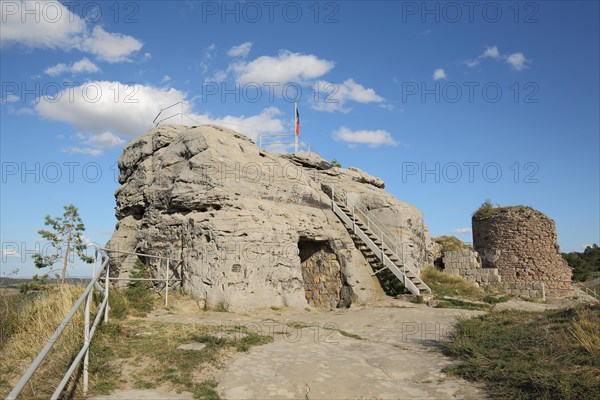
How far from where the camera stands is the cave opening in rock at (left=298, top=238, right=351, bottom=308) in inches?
628

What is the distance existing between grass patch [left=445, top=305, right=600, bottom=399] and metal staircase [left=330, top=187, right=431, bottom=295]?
7454 mm

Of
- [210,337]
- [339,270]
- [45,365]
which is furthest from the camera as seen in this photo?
[339,270]

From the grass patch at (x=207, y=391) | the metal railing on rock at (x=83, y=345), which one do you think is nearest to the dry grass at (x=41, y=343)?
the metal railing on rock at (x=83, y=345)

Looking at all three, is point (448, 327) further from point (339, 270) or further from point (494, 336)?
point (339, 270)

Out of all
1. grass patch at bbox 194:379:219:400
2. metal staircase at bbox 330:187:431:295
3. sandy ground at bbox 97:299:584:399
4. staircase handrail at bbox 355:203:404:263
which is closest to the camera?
grass patch at bbox 194:379:219:400

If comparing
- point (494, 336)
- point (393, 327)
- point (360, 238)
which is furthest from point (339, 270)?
point (494, 336)

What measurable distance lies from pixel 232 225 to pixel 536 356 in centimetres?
886

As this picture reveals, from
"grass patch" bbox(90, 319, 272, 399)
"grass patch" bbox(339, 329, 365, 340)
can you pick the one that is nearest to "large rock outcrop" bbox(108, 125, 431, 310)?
"grass patch" bbox(339, 329, 365, 340)

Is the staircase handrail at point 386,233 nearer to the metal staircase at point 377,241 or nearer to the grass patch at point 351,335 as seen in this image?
the metal staircase at point 377,241

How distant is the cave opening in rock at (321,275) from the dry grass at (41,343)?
335 inches

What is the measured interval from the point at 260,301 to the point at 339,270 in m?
4.10

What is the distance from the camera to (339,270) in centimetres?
1616

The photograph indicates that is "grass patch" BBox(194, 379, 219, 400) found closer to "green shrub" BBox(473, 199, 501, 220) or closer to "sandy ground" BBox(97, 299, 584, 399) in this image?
"sandy ground" BBox(97, 299, 584, 399)

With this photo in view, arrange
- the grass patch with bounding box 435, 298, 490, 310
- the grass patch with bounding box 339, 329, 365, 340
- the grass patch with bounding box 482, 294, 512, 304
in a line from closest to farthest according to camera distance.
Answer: the grass patch with bounding box 339, 329, 365, 340 → the grass patch with bounding box 435, 298, 490, 310 → the grass patch with bounding box 482, 294, 512, 304
